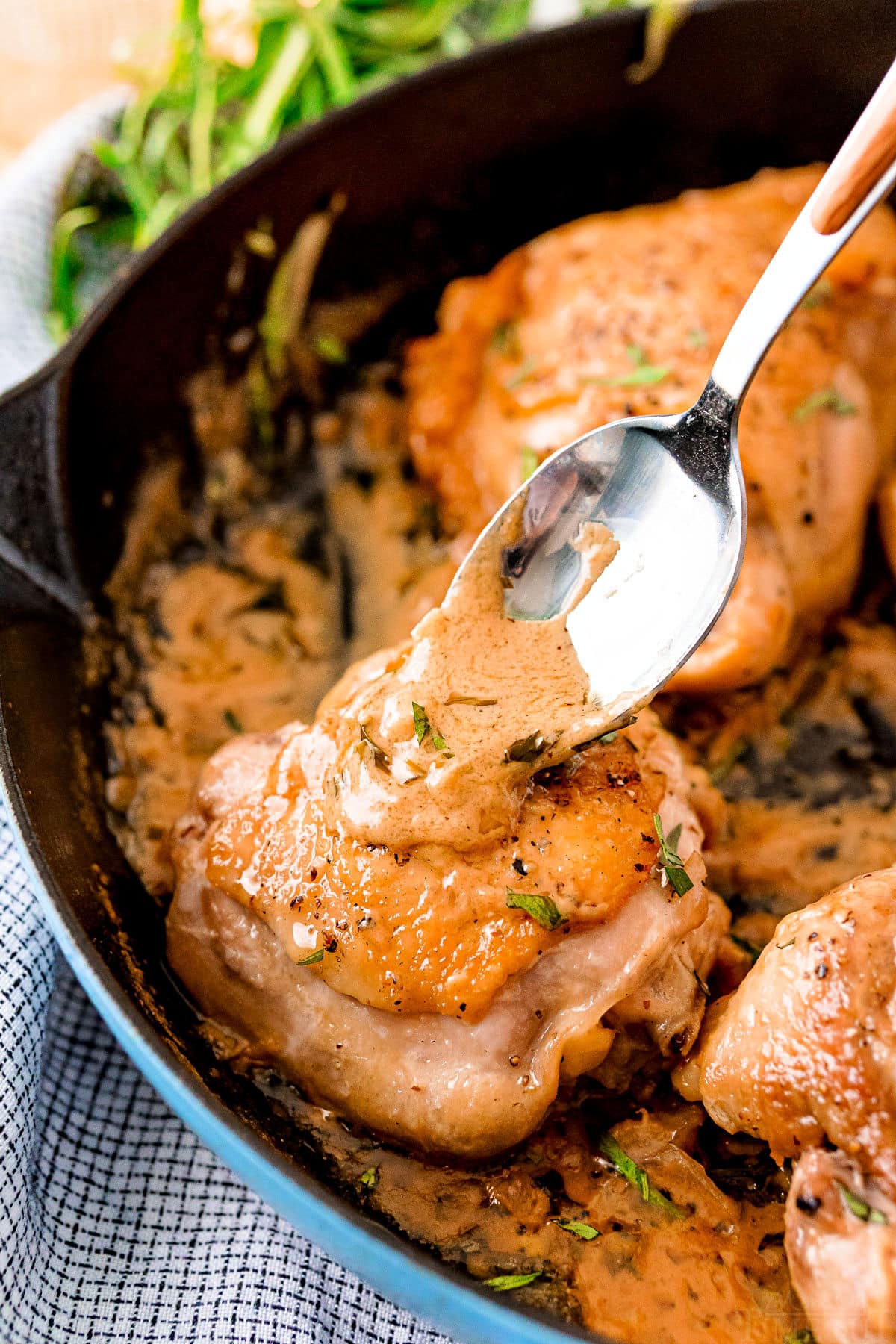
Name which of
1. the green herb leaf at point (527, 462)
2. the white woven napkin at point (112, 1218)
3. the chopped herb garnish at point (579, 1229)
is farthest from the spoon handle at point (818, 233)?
the white woven napkin at point (112, 1218)

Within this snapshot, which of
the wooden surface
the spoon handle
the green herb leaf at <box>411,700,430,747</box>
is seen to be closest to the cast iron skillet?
the green herb leaf at <box>411,700,430,747</box>

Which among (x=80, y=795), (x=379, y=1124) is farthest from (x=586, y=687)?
(x=80, y=795)

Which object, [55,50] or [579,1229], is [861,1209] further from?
[55,50]

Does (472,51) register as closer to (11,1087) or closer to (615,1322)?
(11,1087)

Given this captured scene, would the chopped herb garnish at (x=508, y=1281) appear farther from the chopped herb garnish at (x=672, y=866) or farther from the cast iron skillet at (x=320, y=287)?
the chopped herb garnish at (x=672, y=866)

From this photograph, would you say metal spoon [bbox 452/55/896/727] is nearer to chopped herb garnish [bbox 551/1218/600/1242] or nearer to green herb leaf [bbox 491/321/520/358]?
green herb leaf [bbox 491/321/520/358]
